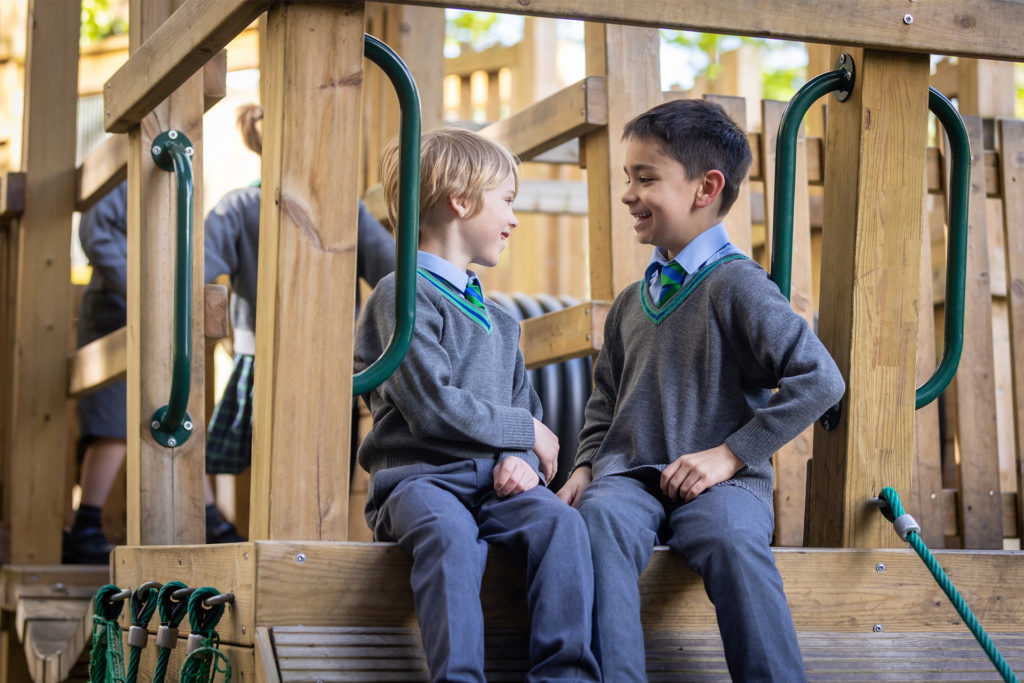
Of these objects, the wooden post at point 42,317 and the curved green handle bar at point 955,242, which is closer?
the curved green handle bar at point 955,242

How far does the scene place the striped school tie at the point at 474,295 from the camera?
2.28 m

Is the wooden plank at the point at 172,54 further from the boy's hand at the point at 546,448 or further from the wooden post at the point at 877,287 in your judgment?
the wooden post at the point at 877,287

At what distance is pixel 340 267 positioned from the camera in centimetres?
193

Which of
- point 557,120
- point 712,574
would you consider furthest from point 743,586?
point 557,120

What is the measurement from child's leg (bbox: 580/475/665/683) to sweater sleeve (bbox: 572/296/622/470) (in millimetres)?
287

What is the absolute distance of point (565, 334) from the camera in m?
3.22

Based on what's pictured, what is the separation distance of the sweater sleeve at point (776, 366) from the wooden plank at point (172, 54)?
95 cm

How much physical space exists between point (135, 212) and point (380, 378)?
116 cm

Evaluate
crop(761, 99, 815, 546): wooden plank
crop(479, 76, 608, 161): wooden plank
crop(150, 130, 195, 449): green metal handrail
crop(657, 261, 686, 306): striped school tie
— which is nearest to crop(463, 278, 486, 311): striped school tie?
crop(657, 261, 686, 306): striped school tie

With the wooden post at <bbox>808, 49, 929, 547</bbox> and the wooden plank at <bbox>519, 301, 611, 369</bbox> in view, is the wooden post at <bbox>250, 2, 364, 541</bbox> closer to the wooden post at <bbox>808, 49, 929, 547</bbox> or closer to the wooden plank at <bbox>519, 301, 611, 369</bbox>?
the wooden post at <bbox>808, 49, 929, 547</bbox>

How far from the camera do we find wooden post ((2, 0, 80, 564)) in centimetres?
393

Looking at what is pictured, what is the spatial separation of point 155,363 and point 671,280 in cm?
122

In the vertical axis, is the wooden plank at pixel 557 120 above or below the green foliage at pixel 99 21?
below

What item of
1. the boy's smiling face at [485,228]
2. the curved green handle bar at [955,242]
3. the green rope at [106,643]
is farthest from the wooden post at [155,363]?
the curved green handle bar at [955,242]
